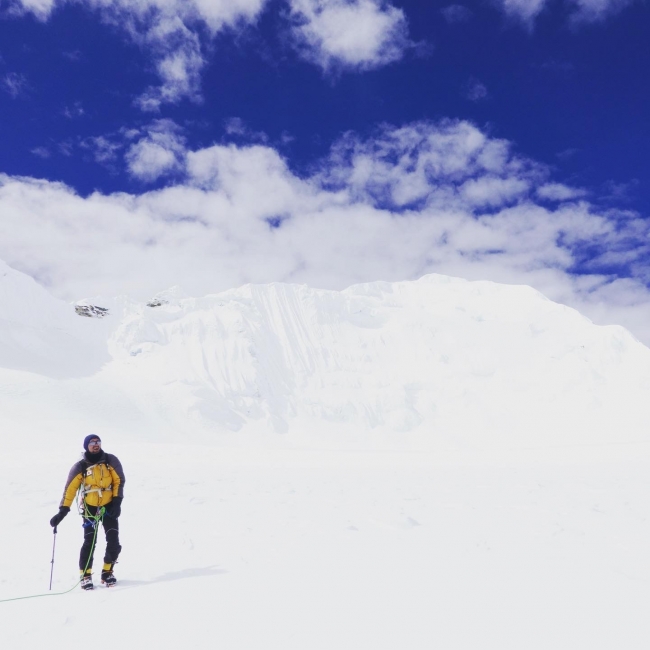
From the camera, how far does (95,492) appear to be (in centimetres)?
730

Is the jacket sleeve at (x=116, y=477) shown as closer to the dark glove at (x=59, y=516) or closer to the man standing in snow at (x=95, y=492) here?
the man standing in snow at (x=95, y=492)

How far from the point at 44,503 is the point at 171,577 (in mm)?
7664

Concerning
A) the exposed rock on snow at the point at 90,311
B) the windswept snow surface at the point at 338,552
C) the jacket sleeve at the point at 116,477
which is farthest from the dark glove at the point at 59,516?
the exposed rock on snow at the point at 90,311

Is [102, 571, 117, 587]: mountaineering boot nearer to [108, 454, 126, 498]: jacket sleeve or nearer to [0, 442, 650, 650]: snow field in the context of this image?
[0, 442, 650, 650]: snow field

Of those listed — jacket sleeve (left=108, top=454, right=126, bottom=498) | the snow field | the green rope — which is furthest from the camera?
jacket sleeve (left=108, top=454, right=126, bottom=498)

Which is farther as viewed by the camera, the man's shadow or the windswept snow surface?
the man's shadow

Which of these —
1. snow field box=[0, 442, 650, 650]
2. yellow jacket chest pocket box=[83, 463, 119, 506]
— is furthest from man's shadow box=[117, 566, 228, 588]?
yellow jacket chest pocket box=[83, 463, 119, 506]

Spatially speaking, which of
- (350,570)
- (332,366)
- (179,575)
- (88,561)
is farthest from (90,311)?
(350,570)

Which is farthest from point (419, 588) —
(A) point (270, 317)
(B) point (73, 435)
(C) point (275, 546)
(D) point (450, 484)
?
(A) point (270, 317)

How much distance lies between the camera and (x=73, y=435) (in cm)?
4756

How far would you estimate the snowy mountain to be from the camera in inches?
2783

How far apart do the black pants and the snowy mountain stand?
54.9 m

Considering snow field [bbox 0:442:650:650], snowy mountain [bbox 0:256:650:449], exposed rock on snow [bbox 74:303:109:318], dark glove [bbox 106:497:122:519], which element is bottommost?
snow field [bbox 0:442:650:650]

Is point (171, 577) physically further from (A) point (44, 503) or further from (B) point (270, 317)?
(B) point (270, 317)
